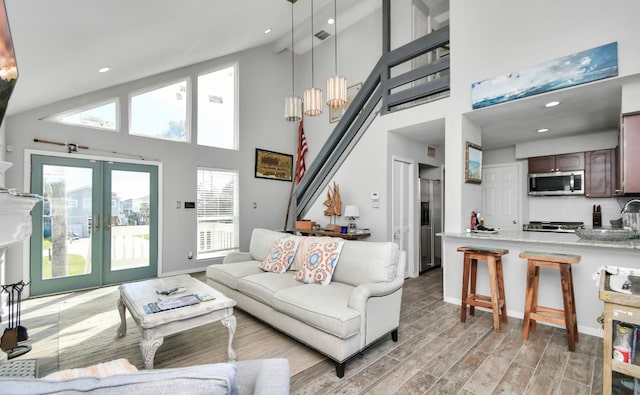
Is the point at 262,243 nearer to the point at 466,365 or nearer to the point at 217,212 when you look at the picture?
the point at 217,212

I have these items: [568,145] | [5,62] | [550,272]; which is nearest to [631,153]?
[550,272]

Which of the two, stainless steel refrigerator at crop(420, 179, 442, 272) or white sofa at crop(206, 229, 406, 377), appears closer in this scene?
white sofa at crop(206, 229, 406, 377)

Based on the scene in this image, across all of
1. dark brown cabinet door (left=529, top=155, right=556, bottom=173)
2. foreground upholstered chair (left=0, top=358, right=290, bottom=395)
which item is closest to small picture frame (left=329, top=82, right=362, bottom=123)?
dark brown cabinet door (left=529, top=155, right=556, bottom=173)

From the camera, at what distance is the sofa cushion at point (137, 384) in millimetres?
653

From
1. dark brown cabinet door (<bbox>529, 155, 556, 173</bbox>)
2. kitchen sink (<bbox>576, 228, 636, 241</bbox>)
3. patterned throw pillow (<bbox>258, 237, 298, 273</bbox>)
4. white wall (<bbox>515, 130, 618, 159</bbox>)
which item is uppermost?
white wall (<bbox>515, 130, 618, 159</bbox>)

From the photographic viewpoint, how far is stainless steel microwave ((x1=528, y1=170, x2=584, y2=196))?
481cm

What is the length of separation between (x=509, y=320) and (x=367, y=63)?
5.33 m

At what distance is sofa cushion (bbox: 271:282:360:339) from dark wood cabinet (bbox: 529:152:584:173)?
457cm

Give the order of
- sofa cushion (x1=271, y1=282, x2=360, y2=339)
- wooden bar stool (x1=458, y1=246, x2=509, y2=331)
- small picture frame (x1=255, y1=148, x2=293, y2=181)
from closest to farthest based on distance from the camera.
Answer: sofa cushion (x1=271, y1=282, x2=360, y2=339) → wooden bar stool (x1=458, y1=246, x2=509, y2=331) → small picture frame (x1=255, y1=148, x2=293, y2=181)

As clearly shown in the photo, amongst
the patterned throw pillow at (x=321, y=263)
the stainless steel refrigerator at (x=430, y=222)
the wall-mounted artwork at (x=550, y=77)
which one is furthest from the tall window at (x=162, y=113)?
Result: the wall-mounted artwork at (x=550, y=77)

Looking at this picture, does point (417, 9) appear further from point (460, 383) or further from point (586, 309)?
point (460, 383)

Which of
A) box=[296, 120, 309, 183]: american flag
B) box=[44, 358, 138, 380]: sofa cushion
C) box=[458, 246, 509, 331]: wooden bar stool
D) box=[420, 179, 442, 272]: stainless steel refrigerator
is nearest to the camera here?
box=[44, 358, 138, 380]: sofa cushion

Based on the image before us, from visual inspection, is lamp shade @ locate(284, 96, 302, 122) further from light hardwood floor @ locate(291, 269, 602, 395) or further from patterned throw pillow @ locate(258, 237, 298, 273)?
light hardwood floor @ locate(291, 269, 602, 395)

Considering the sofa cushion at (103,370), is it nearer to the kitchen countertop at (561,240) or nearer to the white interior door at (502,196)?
the kitchen countertop at (561,240)
